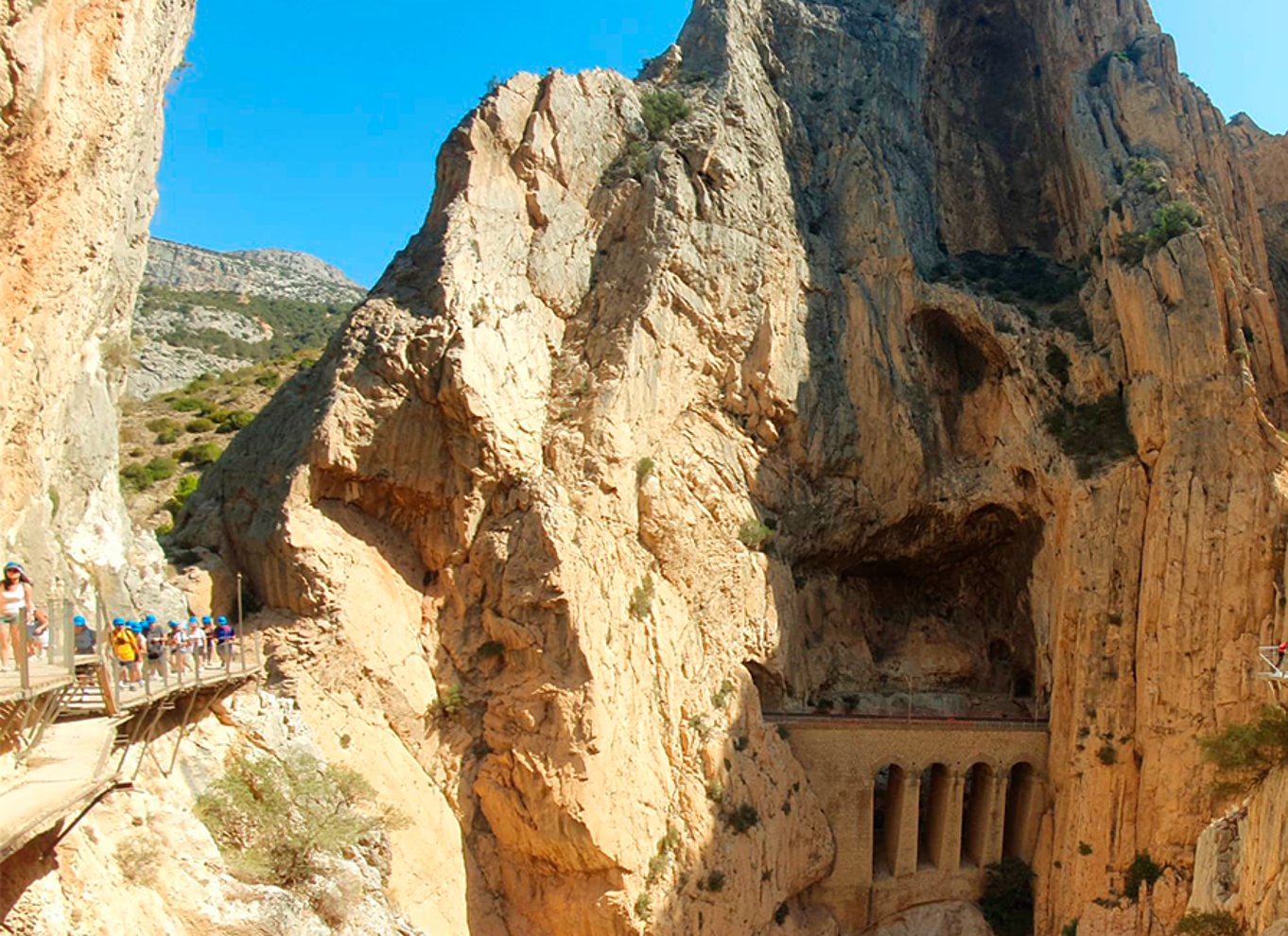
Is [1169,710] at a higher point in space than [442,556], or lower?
lower

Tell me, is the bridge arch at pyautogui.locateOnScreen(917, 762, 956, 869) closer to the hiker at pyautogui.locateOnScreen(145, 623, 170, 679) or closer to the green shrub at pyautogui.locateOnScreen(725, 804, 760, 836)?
the green shrub at pyautogui.locateOnScreen(725, 804, 760, 836)

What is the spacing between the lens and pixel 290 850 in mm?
14141

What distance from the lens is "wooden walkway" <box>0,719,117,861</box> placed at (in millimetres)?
7762

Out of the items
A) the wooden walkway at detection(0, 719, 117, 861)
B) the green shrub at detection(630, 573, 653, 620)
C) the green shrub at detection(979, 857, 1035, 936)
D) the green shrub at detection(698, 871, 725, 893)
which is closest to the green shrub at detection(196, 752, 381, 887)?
the wooden walkway at detection(0, 719, 117, 861)

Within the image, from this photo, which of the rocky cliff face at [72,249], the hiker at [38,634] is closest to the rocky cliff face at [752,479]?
the rocky cliff face at [72,249]

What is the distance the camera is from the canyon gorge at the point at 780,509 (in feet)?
72.4

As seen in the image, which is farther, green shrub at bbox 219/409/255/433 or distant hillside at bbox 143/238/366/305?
distant hillside at bbox 143/238/366/305

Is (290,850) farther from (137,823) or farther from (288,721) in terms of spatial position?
(288,721)

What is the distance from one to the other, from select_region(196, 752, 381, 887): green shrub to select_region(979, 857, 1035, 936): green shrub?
17.0 m

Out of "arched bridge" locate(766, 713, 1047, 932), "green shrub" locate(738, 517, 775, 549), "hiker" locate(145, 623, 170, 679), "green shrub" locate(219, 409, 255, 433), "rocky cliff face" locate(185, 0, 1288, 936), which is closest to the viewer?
"hiker" locate(145, 623, 170, 679)

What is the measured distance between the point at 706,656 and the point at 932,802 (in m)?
7.77

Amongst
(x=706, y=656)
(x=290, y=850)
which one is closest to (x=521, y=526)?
(x=706, y=656)

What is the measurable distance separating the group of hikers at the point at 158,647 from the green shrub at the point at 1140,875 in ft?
69.3

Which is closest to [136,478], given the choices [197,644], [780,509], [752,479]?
[752,479]
